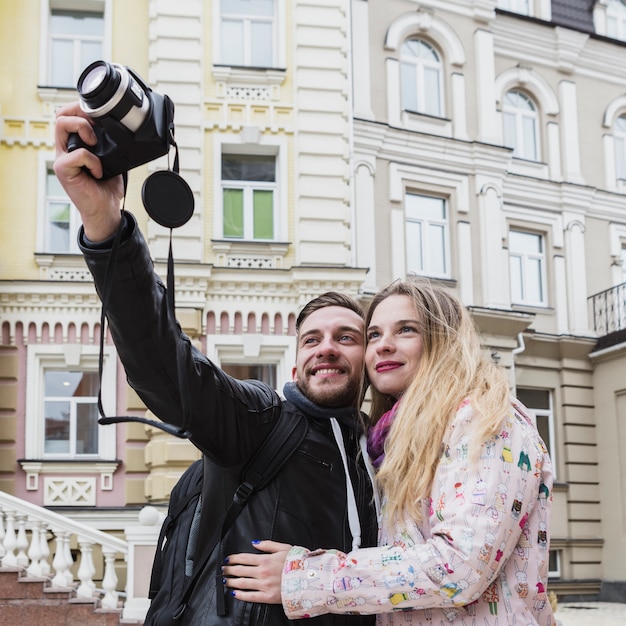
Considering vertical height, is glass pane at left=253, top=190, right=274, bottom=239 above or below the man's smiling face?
above

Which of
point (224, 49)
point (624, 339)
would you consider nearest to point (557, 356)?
point (624, 339)

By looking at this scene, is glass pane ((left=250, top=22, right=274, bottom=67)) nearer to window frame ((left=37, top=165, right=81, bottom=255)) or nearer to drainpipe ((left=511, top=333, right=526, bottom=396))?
window frame ((left=37, top=165, right=81, bottom=255))

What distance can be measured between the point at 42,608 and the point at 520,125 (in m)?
12.2

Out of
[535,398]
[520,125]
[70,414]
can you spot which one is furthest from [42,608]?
[520,125]

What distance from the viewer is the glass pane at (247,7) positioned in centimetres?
1407

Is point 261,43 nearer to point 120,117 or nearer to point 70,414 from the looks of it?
point 70,414

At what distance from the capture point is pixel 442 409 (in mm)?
2451

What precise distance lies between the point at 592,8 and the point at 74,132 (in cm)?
1829

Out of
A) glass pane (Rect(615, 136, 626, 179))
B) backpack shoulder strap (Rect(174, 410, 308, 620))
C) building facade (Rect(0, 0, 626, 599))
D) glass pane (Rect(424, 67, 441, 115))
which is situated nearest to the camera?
backpack shoulder strap (Rect(174, 410, 308, 620))

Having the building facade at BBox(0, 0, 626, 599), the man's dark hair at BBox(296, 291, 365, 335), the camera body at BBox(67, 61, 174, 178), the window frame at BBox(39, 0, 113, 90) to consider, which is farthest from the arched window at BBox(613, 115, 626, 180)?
the camera body at BBox(67, 61, 174, 178)

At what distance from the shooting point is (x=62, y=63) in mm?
13789

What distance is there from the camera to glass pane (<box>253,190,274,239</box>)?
1359 cm

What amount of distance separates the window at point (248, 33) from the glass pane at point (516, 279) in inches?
227

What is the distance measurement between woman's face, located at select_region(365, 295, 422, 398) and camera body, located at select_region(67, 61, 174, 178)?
931 millimetres
